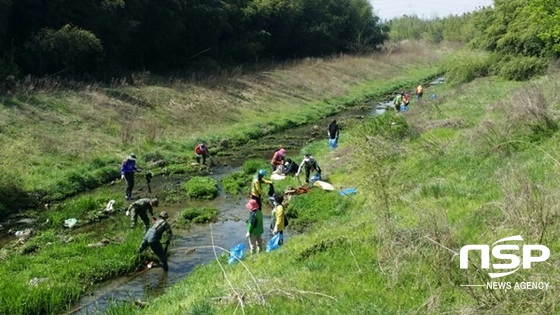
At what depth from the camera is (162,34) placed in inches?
1850

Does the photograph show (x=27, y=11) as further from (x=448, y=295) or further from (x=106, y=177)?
(x=448, y=295)

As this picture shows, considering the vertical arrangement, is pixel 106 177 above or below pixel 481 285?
below

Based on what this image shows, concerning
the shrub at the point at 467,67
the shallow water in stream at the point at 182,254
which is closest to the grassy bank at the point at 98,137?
the shallow water in stream at the point at 182,254

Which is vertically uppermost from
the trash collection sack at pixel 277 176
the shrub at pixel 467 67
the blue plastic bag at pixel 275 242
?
the shrub at pixel 467 67

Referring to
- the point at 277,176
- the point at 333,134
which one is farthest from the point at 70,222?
the point at 333,134

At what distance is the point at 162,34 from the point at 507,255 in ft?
137

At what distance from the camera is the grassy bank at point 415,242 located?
9.23m

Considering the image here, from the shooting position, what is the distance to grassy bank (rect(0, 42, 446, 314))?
14.6m

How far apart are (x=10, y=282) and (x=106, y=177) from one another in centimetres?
1283

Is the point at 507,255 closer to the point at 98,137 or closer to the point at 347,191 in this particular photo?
the point at 347,191

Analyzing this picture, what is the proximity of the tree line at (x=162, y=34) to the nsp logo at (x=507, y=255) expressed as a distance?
1190 inches

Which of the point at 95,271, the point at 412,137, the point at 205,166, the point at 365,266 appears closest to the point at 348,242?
the point at 365,266

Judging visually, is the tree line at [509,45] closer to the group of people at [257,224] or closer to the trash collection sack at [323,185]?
the trash collection sack at [323,185]

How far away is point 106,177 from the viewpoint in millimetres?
25766
